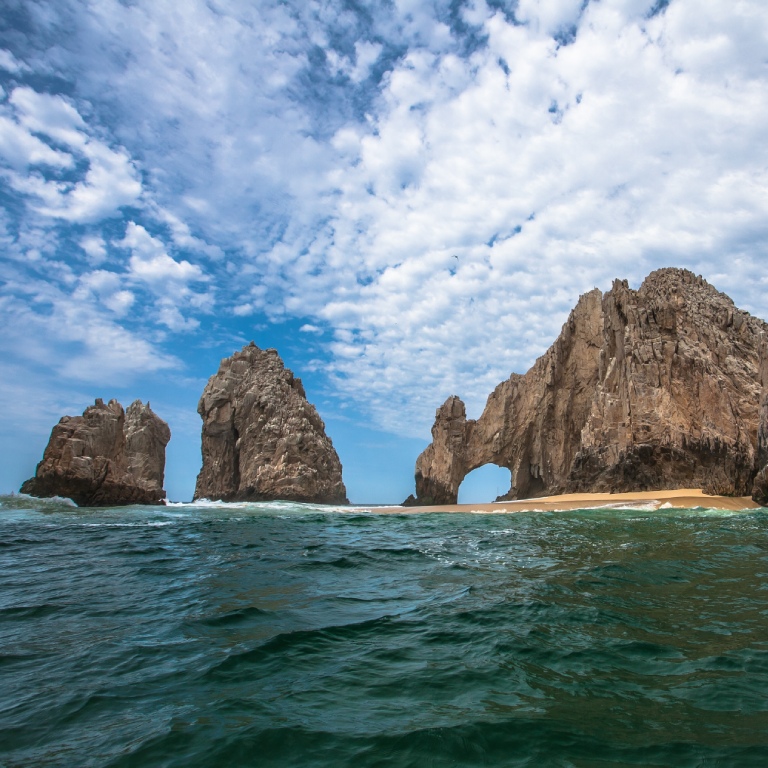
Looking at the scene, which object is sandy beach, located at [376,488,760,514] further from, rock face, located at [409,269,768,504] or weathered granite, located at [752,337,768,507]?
rock face, located at [409,269,768,504]

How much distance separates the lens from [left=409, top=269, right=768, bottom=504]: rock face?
1339 inches

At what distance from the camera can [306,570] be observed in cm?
1085

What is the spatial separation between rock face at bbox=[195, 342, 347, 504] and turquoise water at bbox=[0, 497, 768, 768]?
5374 centimetres

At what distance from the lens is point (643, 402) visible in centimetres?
3856

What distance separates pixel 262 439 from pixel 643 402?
149 ft

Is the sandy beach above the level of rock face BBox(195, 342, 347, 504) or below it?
below

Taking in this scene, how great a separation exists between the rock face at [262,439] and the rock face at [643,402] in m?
17.5

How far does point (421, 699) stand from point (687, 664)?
2.72 m

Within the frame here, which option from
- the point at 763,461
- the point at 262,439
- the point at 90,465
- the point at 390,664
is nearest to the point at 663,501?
the point at 763,461

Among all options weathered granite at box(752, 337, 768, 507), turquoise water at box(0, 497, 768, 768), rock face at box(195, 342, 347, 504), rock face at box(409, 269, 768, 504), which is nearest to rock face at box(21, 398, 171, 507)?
rock face at box(195, 342, 347, 504)

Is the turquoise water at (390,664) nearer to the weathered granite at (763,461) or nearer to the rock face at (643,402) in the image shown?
the weathered granite at (763,461)

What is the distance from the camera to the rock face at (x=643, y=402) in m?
34.0

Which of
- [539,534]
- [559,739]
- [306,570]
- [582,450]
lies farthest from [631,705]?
[582,450]

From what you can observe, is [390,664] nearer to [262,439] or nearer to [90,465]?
[90,465]
